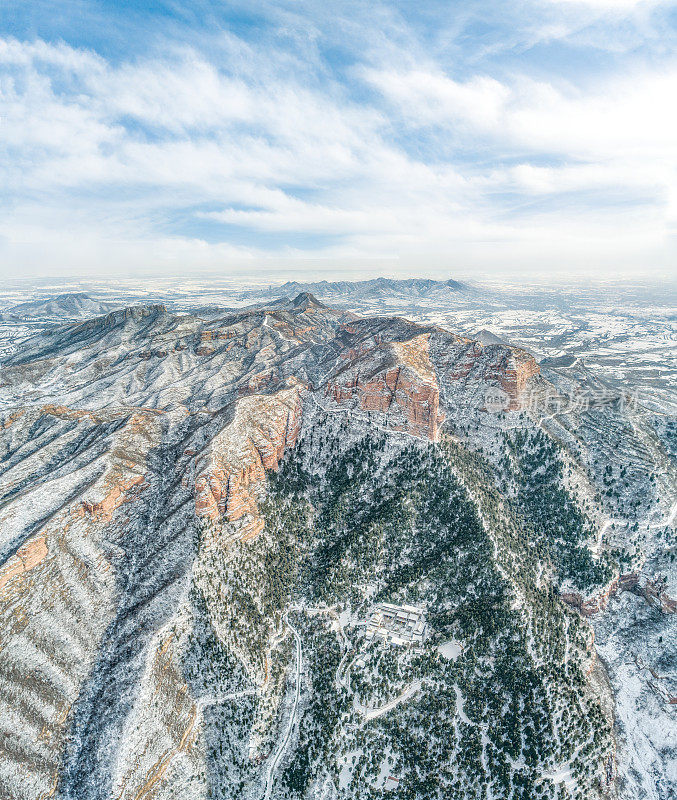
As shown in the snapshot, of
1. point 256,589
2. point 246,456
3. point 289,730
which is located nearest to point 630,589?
point 289,730

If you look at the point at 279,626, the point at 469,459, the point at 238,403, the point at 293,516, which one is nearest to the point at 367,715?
the point at 279,626

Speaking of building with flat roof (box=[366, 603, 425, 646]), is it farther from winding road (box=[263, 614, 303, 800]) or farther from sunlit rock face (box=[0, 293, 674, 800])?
winding road (box=[263, 614, 303, 800])

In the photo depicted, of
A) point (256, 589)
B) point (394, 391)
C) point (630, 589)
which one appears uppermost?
point (394, 391)

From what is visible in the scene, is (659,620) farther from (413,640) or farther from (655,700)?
(413,640)

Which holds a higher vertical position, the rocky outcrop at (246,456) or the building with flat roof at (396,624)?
the rocky outcrop at (246,456)

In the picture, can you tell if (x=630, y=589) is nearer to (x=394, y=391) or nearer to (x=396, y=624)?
(x=396, y=624)

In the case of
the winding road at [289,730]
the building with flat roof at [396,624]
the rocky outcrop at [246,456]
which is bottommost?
the winding road at [289,730]

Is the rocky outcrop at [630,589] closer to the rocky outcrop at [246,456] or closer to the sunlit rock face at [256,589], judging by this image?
the sunlit rock face at [256,589]

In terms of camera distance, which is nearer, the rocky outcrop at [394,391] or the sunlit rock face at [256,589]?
the sunlit rock face at [256,589]

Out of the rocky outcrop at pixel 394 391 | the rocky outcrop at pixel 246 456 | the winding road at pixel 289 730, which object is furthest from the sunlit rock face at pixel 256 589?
the rocky outcrop at pixel 394 391
